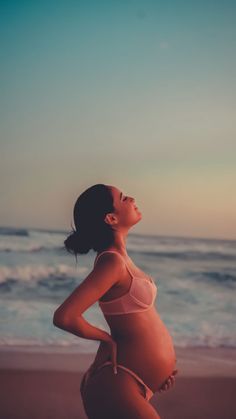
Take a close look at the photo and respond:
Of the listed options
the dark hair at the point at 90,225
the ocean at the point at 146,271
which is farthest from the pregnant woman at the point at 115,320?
the ocean at the point at 146,271

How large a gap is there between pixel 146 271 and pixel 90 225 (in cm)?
768

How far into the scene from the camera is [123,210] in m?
1.61

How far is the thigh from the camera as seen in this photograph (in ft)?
4.66

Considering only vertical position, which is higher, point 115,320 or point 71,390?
point 115,320

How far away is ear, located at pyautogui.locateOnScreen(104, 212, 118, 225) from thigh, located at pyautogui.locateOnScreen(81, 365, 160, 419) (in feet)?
1.20

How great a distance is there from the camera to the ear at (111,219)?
5.19 ft

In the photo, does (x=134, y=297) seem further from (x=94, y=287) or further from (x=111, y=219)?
(x=111, y=219)

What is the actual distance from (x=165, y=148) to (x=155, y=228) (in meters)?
2.23

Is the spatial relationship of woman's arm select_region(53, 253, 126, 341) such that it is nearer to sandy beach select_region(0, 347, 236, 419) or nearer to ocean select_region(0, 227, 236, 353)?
sandy beach select_region(0, 347, 236, 419)

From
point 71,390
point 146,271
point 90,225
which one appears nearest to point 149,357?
point 90,225

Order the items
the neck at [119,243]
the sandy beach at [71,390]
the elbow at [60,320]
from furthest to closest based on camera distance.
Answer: the sandy beach at [71,390], the neck at [119,243], the elbow at [60,320]

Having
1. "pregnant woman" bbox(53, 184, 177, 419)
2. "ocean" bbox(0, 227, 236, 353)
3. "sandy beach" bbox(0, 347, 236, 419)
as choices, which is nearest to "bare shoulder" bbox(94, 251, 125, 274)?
"pregnant woman" bbox(53, 184, 177, 419)

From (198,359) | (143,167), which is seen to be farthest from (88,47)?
(198,359)

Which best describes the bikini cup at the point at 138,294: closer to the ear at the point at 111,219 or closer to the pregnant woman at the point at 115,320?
the pregnant woman at the point at 115,320
